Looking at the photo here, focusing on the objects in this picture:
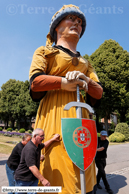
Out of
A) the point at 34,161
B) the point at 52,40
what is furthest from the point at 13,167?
the point at 52,40

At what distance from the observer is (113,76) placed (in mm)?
18078

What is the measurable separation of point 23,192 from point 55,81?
1.56 m

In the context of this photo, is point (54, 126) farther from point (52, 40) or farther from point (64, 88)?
point (52, 40)

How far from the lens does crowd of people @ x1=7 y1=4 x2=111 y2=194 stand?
2141 millimetres

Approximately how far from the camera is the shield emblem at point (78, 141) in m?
1.98

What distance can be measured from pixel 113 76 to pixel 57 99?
16.7 metres

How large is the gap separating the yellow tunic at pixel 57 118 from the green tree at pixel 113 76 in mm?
15760

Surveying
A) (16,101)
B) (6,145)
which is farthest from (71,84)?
(16,101)

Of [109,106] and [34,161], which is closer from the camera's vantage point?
[34,161]

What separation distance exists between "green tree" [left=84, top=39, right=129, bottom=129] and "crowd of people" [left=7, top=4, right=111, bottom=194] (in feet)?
51.3

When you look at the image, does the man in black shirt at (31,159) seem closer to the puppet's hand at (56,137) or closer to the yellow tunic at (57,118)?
the puppet's hand at (56,137)

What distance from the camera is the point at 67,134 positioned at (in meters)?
2.01

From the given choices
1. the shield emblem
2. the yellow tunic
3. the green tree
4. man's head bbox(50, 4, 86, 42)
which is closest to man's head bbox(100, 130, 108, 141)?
the yellow tunic

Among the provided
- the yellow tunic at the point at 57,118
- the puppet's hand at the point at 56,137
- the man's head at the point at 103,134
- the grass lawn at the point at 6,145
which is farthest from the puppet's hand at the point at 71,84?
the grass lawn at the point at 6,145
